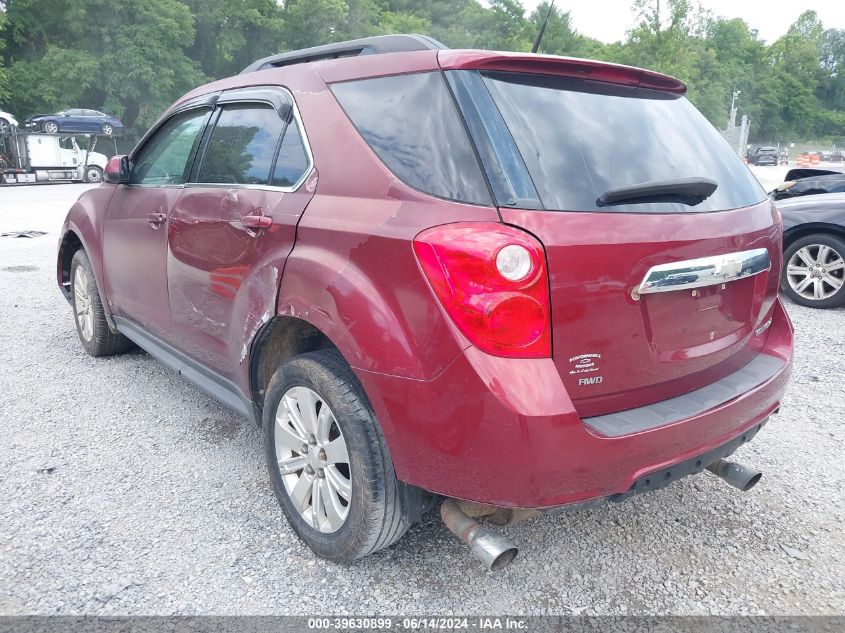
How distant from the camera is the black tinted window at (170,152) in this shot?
3.28 meters

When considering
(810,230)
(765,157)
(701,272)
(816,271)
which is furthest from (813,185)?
(765,157)

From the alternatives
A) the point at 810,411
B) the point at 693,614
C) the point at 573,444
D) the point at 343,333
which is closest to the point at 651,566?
the point at 693,614

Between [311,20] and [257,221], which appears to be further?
[311,20]

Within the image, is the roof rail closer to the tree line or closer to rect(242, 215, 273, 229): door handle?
rect(242, 215, 273, 229): door handle

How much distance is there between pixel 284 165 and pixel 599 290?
54.3 inches

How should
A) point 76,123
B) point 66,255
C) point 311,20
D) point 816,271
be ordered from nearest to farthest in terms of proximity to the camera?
1. point 66,255
2. point 816,271
3. point 76,123
4. point 311,20

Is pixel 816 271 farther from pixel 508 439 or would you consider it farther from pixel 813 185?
pixel 508 439

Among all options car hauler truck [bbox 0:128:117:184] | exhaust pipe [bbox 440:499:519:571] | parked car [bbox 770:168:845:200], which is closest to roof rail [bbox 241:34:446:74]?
exhaust pipe [bbox 440:499:519:571]

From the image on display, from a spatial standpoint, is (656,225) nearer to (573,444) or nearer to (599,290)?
(599,290)

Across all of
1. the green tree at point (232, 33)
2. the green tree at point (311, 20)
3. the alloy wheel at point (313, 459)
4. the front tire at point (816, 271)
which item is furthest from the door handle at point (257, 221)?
the green tree at point (311, 20)

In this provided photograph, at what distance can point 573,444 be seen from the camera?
5.92 ft

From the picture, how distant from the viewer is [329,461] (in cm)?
228

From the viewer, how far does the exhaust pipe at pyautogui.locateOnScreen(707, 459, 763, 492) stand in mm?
2410

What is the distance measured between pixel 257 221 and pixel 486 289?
1.16m
